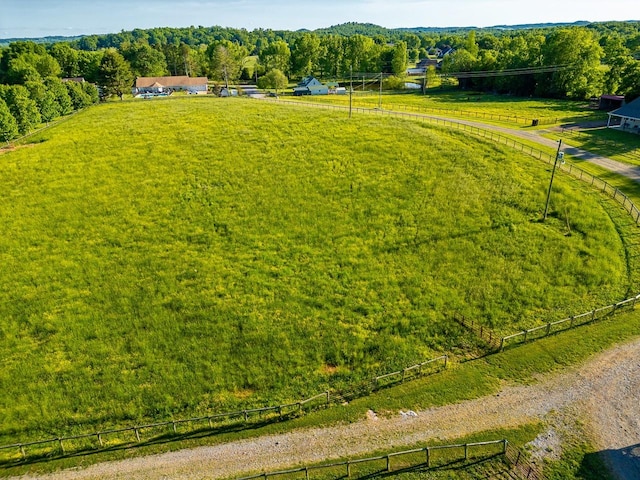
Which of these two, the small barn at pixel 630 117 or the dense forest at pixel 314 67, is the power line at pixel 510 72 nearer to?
the dense forest at pixel 314 67

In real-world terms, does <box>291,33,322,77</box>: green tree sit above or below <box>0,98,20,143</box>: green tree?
above

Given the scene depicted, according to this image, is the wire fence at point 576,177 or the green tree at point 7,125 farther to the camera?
the green tree at point 7,125

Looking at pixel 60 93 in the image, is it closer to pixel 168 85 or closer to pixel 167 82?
pixel 168 85

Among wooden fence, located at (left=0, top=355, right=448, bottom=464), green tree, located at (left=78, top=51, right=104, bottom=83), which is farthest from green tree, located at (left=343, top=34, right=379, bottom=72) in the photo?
wooden fence, located at (left=0, top=355, right=448, bottom=464)

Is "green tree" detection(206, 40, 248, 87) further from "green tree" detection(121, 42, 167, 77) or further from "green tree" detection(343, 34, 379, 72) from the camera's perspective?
"green tree" detection(343, 34, 379, 72)

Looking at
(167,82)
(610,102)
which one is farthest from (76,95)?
(610,102)

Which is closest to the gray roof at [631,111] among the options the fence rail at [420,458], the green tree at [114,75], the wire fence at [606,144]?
the wire fence at [606,144]

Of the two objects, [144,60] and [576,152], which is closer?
[576,152]
